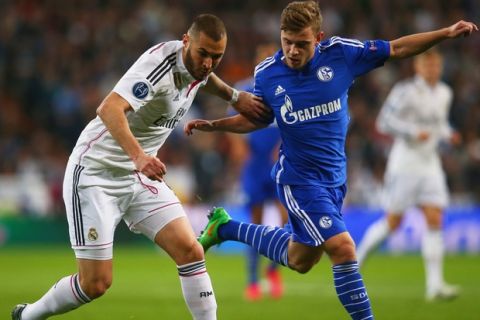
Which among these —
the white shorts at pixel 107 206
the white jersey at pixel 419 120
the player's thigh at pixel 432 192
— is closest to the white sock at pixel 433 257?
the player's thigh at pixel 432 192

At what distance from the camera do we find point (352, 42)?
6.56 m

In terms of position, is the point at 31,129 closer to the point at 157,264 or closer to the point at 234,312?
the point at 157,264

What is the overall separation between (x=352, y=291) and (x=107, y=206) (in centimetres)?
169

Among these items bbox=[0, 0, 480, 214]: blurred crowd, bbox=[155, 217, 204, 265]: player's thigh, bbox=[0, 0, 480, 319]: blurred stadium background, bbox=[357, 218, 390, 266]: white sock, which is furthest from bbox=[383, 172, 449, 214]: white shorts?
bbox=[0, 0, 480, 214]: blurred crowd

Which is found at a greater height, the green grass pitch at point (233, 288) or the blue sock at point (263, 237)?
the blue sock at point (263, 237)

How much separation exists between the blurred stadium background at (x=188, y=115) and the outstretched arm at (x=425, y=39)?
7376 mm

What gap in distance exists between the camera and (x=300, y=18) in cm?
627

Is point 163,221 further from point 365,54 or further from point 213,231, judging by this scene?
point 365,54

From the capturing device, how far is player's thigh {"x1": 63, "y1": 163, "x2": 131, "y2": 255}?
6359 millimetres

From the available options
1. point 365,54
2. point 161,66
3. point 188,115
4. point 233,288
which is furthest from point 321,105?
point 188,115

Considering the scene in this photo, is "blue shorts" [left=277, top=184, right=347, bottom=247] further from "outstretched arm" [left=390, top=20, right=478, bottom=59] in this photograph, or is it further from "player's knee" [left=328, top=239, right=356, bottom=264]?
"outstretched arm" [left=390, top=20, right=478, bottom=59]

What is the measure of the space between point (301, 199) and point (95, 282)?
58.0 inches

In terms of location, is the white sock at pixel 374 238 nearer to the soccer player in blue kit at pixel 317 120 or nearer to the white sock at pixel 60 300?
the soccer player in blue kit at pixel 317 120

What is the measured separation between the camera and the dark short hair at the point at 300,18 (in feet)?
20.6
